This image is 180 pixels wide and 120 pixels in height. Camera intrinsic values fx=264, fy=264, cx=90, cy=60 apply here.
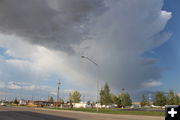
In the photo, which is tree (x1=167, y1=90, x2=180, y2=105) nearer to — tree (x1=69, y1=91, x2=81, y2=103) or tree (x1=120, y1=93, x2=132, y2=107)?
tree (x1=120, y1=93, x2=132, y2=107)

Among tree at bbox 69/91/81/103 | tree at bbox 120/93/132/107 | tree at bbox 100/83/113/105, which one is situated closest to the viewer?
tree at bbox 100/83/113/105

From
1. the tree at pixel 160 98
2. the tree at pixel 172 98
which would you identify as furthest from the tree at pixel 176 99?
the tree at pixel 160 98

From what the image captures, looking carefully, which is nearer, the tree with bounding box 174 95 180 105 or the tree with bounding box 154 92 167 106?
the tree with bounding box 174 95 180 105

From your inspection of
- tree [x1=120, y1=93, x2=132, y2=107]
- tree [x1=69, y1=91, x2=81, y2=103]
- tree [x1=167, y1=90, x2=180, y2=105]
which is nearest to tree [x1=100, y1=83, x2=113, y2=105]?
tree [x1=120, y1=93, x2=132, y2=107]

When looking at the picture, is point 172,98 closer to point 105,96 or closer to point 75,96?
point 105,96

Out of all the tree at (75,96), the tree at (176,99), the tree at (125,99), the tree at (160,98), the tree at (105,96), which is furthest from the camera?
the tree at (75,96)

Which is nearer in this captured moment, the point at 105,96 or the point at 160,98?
the point at 105,96

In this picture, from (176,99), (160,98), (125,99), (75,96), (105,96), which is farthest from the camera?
(75,96)

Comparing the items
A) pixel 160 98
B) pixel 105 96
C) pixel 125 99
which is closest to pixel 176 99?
pixel 160 98

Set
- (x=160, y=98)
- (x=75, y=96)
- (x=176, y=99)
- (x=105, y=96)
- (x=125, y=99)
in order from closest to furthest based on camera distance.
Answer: (x=105, y=96) < (x=176, y=99) < (x=160, y=98) < (x=125, y=99) < (x=75, y=96)

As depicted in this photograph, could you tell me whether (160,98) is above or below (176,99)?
above

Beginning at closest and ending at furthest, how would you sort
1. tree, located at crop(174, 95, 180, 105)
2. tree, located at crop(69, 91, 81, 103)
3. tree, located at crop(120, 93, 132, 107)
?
tree, located at crop(174, 95, 180, 105) < tree, located at crop(120, 93, 132, 107) < tree, located at crop(69, 91, 81, 103)

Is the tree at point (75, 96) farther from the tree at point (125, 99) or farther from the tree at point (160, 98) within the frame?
the tree at point (160, 98)

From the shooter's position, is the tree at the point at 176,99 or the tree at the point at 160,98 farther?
the tree at the point at 160,98
